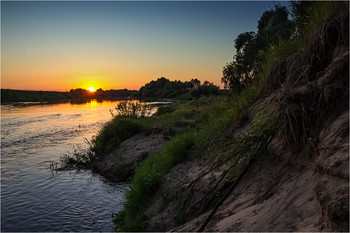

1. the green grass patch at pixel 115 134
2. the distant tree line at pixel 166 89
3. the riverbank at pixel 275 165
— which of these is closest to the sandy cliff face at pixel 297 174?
the riverbank at pixel 275 165

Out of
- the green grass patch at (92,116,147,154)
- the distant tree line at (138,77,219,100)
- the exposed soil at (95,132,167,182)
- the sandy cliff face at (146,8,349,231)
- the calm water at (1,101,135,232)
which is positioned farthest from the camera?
the distant tree line at (138,77,219,100)

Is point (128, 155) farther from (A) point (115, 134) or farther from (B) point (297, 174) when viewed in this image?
(B) point (297, 174)

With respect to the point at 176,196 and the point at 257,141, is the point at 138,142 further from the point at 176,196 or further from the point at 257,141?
the point at 257,141

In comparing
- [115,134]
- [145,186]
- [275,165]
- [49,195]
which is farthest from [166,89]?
[275,165]

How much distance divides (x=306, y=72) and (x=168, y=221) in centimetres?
375

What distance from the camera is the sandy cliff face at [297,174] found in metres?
2.57

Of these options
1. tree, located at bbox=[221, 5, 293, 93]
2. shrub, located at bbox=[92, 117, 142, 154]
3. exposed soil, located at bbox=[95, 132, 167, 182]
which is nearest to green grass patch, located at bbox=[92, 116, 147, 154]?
shrub, located at bbox=[92, 117, 142, 154]

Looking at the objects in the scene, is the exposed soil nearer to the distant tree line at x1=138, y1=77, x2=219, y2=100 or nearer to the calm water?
the calm water

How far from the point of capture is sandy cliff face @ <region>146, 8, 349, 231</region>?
2.57 m

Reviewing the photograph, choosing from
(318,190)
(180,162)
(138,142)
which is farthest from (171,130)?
(318,190)

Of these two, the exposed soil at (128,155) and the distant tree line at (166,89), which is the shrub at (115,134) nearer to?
the exposed soil at (128,155)

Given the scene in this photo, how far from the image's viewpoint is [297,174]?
3484 millimetres

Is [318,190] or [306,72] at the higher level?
[306,72]

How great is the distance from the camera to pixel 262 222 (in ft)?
9.64
